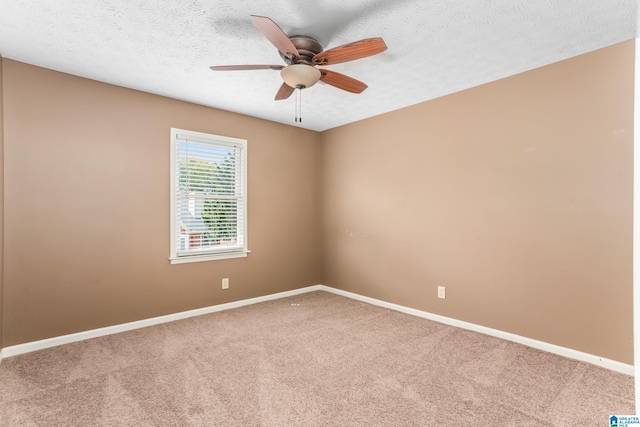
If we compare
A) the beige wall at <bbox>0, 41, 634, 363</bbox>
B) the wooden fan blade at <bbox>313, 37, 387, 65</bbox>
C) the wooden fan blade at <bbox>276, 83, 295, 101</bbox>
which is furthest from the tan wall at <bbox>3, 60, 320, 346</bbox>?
the wooden fan blade at <bbox>313, 37, 387, 65</bbox>

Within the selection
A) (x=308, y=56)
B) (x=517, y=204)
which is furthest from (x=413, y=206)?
(x=308, y=56)

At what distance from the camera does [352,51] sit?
6.72 feet

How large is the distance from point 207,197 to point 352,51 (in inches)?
95.8

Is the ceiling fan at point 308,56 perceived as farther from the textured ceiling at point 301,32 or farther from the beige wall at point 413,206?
the beige wall at point 413,206

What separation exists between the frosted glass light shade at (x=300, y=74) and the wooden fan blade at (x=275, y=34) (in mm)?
80

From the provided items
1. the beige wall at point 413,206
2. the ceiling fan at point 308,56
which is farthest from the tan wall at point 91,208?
the ceiling fan at point 308,56

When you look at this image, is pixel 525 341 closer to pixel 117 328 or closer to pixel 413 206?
pixel 413 206

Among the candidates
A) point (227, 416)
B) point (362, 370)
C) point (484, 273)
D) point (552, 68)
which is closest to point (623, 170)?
point (552, 68)

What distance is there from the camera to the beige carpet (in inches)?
73.7

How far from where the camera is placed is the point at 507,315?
297 cm

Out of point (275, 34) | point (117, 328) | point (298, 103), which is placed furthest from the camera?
point (298, 103)

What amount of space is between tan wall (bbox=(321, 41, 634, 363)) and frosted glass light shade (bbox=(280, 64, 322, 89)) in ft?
5.85

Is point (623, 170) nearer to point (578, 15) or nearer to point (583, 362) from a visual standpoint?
point (578, 15)

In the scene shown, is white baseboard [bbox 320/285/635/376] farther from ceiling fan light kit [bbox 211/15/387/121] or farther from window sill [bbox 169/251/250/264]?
ceiling fan light kit [bbox 211/15/387/121]
